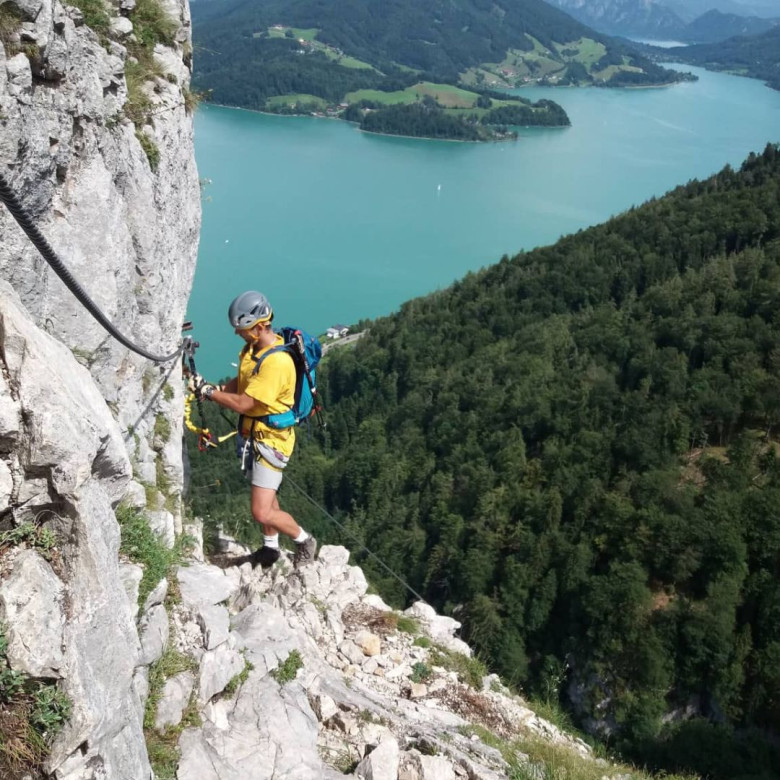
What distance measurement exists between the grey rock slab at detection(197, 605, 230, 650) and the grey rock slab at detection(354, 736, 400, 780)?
1209 millimetres

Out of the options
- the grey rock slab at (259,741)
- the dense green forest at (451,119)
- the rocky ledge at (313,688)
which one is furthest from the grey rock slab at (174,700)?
Answer: the dense green forest at (451,119)

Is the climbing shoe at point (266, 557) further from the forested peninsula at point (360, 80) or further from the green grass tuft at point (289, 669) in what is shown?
the forested peninsula at point (360, 80)

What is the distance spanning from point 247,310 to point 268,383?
0.58 metres

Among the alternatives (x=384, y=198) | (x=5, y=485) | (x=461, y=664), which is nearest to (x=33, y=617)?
(x=5, y=485)

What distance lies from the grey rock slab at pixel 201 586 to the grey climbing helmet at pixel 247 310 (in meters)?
1.93

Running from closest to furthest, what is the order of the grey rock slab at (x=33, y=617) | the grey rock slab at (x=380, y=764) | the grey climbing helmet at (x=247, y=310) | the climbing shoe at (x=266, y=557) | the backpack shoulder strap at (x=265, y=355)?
the grey rock slab at (x=33, y=617) < the grey rock slab at (x=380, y=764) < the grey climbing helmet at (x=247, y=310) < the backpack shoulder strap at (x=265, y=355) < the climbing shoe at (x=266, y=557)

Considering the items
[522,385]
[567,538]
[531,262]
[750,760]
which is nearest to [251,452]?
[750,760]

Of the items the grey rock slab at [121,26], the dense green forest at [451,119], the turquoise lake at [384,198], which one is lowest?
the turquoise lake at [384,198]

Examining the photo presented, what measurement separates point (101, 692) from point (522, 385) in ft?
151

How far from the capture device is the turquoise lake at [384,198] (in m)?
61.0

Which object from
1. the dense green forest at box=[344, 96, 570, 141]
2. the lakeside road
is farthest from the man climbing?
the dense green forest at box=[344, 96, 570, 141]

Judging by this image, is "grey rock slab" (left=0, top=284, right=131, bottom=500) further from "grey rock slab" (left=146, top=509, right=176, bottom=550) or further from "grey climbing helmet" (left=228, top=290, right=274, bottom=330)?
"grey climbing helmet" (left=228, top=290, right=274, bottom=330)

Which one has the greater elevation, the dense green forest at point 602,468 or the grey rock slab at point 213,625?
the grey rock slab at point 213,625

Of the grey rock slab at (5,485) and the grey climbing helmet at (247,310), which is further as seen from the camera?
the grey climbing helmet at (247,310)
